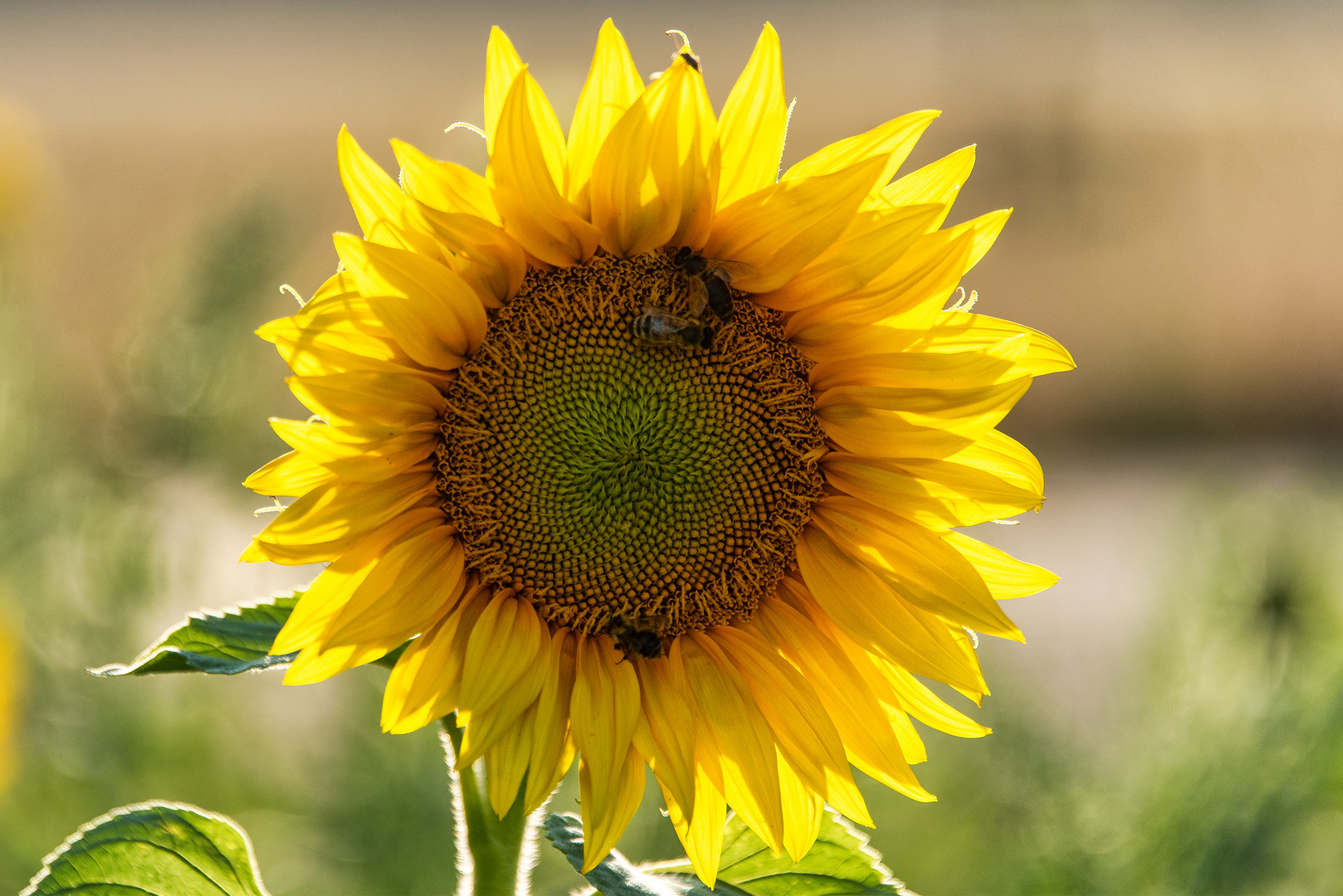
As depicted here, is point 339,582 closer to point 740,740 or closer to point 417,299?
point 417,299

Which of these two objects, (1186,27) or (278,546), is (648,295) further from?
(1186,27)

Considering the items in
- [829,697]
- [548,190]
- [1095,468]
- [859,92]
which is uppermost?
[859,92]

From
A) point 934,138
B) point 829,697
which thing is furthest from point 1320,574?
point 934,138

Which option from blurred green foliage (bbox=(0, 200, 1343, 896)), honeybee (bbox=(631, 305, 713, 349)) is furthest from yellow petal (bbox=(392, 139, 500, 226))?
blurred green foliage (bbox=(0, 200, 1343, 896))

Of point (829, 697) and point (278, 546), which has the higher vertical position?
point (278, 546)

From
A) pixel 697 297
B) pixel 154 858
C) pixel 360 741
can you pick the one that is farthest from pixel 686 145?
A: pixel 360 741

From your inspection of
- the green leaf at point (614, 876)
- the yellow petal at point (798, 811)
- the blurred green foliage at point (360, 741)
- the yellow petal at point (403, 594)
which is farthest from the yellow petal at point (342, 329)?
the blurred green foliage at point (360, 741)

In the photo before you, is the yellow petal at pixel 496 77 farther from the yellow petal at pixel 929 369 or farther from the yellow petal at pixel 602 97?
the yellow petal at pixel 929 369

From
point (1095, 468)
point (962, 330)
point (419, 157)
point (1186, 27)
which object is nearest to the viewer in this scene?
point (419, 157)
